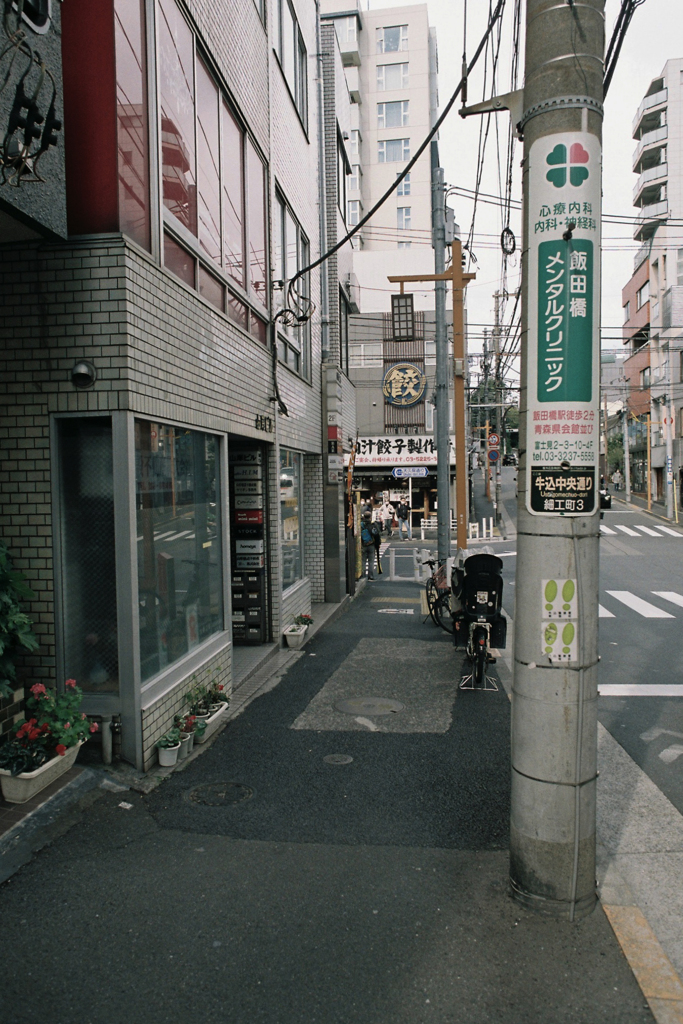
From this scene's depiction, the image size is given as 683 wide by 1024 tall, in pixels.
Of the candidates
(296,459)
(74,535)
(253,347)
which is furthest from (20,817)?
(296,459)

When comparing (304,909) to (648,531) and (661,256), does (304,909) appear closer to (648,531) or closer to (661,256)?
(648,531)

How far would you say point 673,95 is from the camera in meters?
55.0

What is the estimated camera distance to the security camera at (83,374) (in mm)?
5516

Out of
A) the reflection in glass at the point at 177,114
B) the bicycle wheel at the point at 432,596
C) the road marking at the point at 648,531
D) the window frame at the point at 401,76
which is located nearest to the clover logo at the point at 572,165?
the reflection in glass at the point at 177,114

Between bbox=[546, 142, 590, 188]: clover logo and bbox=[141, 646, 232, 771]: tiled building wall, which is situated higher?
bbox=[546, 142, 590, 188]: clover logo

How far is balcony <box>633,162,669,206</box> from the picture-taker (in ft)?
187

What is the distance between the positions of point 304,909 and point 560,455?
2.87 metres

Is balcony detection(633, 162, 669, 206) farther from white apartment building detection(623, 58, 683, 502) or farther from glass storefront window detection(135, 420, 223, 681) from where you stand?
glass storefront window detection(135, 420, 223, 681)

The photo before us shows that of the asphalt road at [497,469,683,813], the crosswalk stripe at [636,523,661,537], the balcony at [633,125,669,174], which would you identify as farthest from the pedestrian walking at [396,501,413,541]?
the balcony at [633,125,669,174]

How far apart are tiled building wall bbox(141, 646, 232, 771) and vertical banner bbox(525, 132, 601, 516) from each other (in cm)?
376

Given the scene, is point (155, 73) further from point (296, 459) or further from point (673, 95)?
point (673, 95)

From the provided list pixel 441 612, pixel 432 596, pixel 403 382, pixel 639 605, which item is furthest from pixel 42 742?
pixel 403 382

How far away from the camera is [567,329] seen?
386 cm

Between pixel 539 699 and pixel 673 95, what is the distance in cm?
6492
